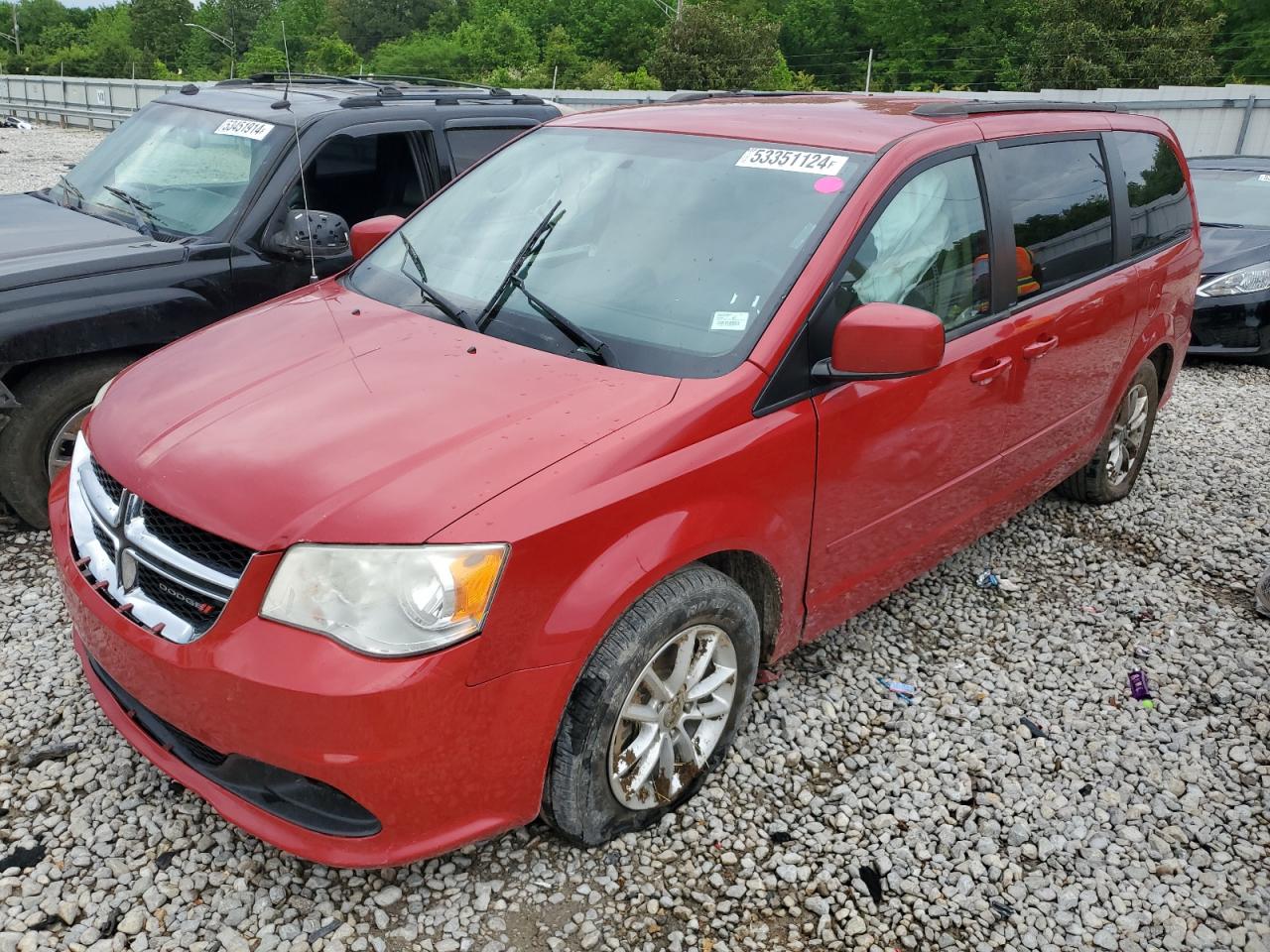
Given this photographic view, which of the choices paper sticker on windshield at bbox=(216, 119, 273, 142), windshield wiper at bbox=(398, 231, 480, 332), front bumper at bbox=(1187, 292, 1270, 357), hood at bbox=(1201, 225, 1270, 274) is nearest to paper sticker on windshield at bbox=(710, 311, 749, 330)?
windshield wiper at bbox=(398, 231, 480, 332)

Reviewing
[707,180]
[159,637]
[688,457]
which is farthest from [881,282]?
[159,637]

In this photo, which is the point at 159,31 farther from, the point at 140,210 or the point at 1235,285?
the point at 1235,285

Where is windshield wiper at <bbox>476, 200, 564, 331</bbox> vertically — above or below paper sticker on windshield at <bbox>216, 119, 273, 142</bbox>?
below

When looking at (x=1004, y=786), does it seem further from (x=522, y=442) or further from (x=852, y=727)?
(x=522, y=442)

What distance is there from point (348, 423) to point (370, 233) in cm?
176

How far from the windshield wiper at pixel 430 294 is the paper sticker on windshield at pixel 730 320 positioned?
0.73 metres

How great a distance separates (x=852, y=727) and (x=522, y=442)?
68.2 inches

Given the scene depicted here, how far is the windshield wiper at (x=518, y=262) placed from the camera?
3148 millimetres

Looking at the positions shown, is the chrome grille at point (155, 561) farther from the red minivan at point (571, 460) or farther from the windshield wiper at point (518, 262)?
the windshield wiper at point (518, 262)

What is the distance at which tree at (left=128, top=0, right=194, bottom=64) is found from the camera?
5445 cm

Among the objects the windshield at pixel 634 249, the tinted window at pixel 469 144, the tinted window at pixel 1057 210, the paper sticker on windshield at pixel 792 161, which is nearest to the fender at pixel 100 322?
the windshield at pixel 634 249

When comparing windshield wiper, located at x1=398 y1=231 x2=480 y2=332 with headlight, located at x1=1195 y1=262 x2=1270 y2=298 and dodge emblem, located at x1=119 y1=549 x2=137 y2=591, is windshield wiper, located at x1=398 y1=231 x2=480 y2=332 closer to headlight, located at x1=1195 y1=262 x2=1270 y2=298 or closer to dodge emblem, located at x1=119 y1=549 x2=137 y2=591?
dodge emblem, located at x1=119 y1=549 x2=137 y2=591

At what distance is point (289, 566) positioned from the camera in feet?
7.39

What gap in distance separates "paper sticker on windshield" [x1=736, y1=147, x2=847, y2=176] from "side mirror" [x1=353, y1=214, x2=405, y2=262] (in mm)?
1499
